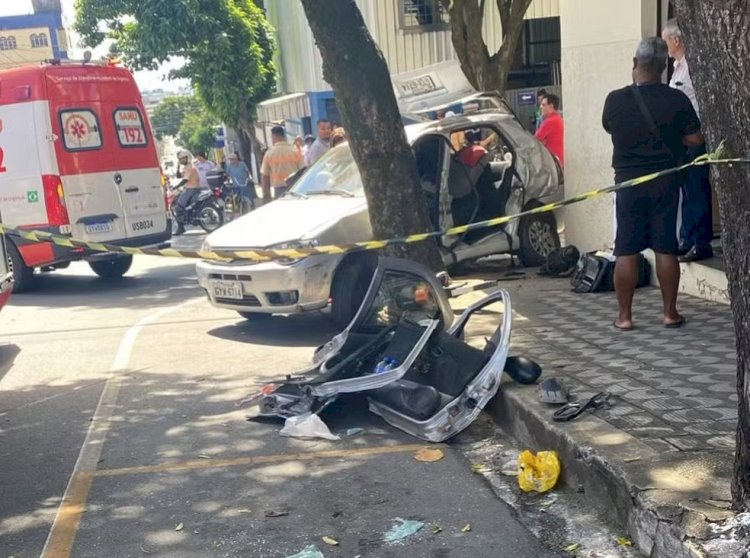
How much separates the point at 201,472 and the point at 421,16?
18.0 m

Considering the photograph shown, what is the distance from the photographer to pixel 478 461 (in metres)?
5.26

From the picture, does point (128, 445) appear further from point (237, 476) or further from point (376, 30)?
point (376, 30)

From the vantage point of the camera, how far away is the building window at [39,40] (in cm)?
5812

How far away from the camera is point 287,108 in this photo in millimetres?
27156

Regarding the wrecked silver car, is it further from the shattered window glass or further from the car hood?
the car hood

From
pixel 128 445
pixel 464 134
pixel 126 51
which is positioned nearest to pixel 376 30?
pixel 126 51

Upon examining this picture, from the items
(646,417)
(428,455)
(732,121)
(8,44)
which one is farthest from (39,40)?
(732,121)

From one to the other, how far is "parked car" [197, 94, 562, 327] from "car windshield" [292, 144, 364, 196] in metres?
0.01

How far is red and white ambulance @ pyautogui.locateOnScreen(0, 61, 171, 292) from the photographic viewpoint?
11.8 meters

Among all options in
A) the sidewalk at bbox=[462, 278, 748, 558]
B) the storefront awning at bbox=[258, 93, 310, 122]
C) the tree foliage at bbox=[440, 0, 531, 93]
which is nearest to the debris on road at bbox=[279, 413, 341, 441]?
the sidewalk at bbox=[462, 278, 748, 558]

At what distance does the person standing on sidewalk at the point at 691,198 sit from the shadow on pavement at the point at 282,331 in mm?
3170

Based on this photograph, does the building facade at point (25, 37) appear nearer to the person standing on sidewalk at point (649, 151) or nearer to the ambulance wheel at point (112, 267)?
the ambulance wheel at point (112, 267)

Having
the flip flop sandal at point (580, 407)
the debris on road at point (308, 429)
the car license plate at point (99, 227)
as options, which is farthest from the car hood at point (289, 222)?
the car license plate at point (99, 227)

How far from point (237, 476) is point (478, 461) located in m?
1.32
